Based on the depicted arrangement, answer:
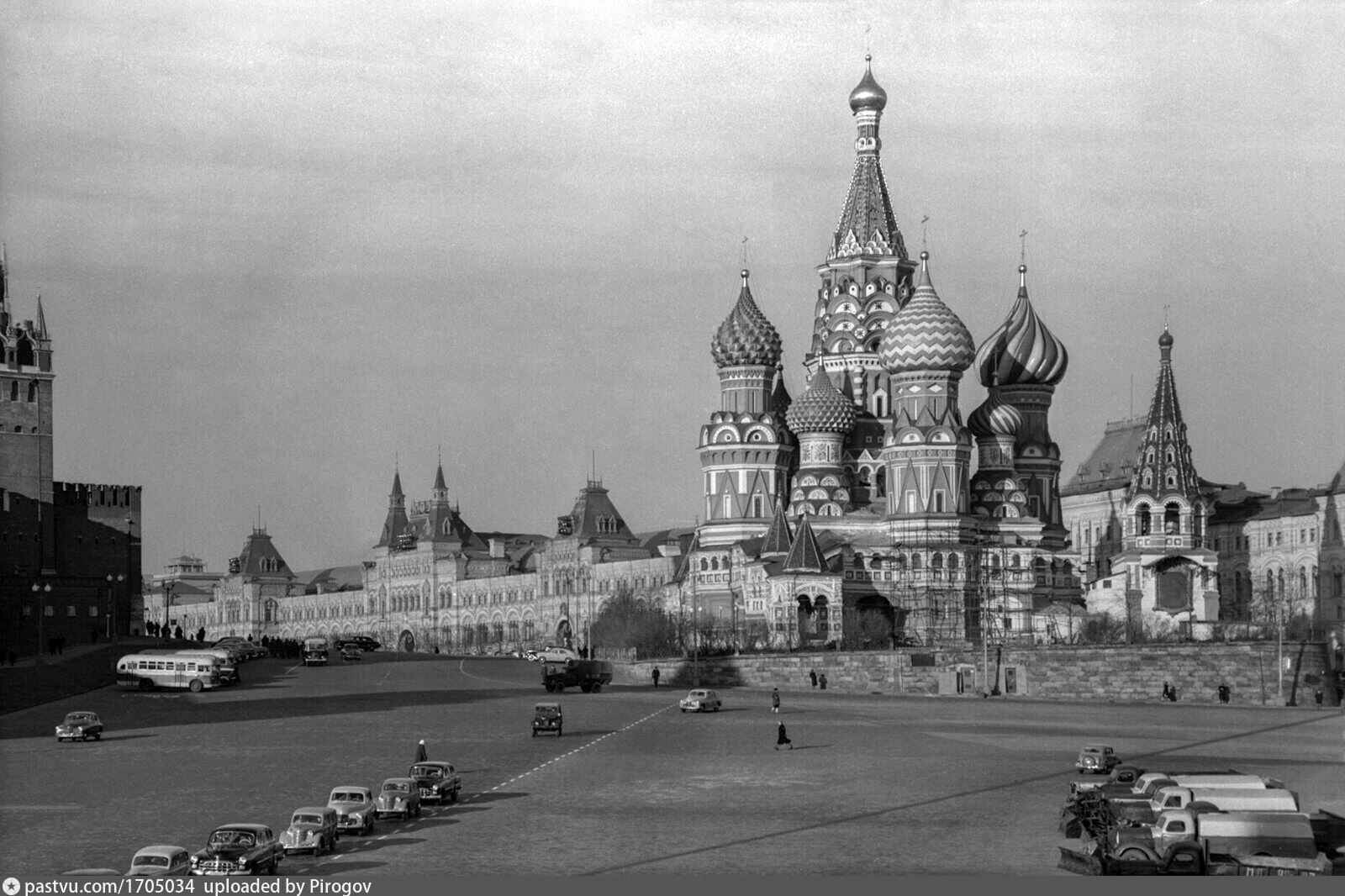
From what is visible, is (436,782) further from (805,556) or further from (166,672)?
(805,556)

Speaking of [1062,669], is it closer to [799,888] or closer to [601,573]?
[799,888]

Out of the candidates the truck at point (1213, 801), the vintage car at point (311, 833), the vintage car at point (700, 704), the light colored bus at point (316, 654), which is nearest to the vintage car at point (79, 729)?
the vintage car at point (700, 704)

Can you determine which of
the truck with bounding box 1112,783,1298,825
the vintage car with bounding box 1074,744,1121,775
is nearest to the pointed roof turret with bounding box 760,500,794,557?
the vintage car with bounding box 1074,744,1121,775

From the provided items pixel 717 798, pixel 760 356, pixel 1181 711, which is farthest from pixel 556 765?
pixel 760 356

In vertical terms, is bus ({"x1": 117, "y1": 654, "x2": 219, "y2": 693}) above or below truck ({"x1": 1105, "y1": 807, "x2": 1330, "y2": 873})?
above

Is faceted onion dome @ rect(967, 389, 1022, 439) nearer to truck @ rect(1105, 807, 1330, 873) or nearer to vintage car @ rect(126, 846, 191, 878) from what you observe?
truck @ rect(1105, 807, 1330, 873)

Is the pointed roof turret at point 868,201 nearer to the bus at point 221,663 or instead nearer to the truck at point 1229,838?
the bus at point 221,663
